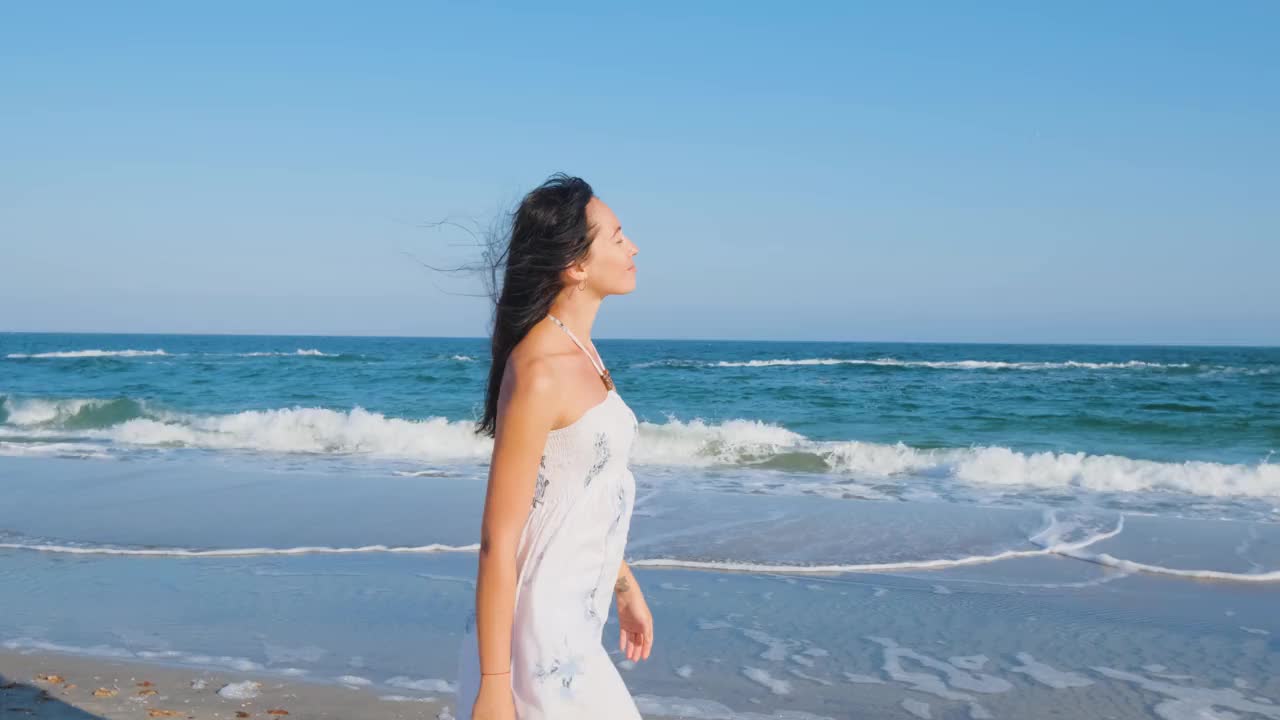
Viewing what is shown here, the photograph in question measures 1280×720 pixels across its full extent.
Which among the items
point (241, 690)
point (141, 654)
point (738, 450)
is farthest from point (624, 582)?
point (738, 450)

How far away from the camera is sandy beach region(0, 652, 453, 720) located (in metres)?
4.34

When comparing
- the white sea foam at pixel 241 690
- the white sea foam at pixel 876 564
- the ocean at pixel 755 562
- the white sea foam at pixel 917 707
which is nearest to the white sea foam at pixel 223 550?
the ocean at pixel 755 562

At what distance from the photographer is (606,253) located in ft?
6.91

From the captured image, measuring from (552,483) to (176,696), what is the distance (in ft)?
11.1

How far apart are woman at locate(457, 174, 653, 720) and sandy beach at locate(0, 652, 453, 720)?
259cm

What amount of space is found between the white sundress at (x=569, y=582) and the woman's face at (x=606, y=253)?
13 centimetres

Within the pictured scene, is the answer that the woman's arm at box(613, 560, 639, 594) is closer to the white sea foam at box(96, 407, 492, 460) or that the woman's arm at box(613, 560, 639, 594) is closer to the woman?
the woman

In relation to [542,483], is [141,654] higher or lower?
lower

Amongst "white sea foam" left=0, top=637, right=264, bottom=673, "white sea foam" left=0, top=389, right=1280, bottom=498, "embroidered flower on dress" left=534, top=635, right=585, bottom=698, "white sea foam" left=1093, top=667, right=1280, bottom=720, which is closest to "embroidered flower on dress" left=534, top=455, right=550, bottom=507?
"embroidered flower on dress" left=534, top=635, right=585, bottom=698

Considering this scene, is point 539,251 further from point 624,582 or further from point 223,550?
point 223,550

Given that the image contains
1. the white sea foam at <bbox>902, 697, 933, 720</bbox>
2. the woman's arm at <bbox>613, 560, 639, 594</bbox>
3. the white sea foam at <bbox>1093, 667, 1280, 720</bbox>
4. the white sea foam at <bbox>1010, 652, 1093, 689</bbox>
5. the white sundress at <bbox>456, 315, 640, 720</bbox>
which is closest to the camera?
the white sundress at <bbox>456, 315, 640, 720</bbox>

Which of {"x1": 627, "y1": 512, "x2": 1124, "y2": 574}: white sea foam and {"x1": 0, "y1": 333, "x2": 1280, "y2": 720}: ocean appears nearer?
{"x1": 0, "y1": 333, "x2": 1280, "y2": 720}: ocean

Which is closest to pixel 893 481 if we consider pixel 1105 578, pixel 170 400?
pixel 1105 578

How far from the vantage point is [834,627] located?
5.85m
